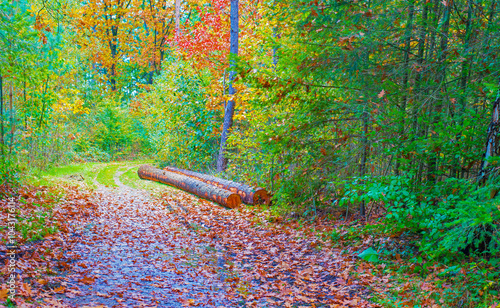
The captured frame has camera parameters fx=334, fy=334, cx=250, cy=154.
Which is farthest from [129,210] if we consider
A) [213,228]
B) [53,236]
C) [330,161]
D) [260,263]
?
[330,161]

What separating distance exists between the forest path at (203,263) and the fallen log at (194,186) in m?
0.64

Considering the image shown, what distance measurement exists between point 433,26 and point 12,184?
30.4 ft

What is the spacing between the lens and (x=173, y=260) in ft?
19.7

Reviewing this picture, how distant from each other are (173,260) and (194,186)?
20.2 feet

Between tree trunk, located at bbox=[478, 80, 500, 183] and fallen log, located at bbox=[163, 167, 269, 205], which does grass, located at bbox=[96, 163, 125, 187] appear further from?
tree trunk, located at bbox=[478, 80, 500, 183]

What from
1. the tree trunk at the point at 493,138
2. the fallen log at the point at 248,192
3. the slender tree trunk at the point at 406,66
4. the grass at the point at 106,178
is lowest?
the grass at the point at 106,178

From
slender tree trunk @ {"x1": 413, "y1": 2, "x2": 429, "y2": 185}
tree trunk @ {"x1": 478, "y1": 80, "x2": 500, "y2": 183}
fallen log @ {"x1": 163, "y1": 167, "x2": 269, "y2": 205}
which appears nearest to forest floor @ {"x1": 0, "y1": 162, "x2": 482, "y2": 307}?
fallen log @ {"x1": 163, "y1": 167, "x2": 269, "y2": 205}

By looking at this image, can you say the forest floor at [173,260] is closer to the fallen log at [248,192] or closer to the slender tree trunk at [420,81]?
the fallen log at [248,192]

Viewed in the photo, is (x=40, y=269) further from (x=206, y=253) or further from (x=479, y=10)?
(x=479, y=10)

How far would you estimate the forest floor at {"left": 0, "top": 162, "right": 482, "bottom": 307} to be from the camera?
4.38m

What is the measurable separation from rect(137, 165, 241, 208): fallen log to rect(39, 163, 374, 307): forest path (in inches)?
25.3

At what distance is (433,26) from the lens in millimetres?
5352

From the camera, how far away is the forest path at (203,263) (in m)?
4.54

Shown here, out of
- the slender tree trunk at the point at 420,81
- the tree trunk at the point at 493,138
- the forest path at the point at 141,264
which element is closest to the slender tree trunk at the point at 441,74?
the slender tree trunk at the point at 420,81
